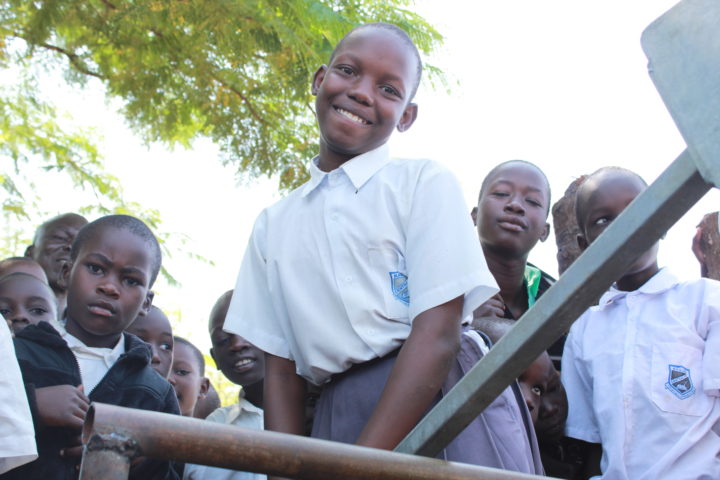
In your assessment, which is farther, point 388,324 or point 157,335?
point 157,335

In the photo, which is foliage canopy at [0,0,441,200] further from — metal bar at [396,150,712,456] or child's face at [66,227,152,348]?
metal bar at [396,150,712,456]

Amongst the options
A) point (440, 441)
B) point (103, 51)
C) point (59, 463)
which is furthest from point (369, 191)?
point (103, 51)

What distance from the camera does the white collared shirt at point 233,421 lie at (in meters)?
3.35

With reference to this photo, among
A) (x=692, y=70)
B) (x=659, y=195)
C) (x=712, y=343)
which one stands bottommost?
(x=712, y=343)

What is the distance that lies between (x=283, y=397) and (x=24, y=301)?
1.90 meters

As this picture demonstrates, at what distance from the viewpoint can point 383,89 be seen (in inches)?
87.3

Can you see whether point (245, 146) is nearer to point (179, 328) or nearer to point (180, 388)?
point (180, 388)

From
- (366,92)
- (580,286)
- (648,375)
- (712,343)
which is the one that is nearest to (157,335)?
(366,92)

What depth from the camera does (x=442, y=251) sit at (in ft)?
6.26

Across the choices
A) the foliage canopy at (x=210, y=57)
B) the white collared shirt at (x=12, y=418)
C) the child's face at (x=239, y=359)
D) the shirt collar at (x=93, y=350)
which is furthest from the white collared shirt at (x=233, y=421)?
the foliage canopy at (x=210, y=57)

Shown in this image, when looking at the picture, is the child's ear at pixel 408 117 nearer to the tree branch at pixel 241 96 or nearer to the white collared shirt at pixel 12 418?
the white collared shirt at pixel 12 418

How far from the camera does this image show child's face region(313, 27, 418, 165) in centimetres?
220

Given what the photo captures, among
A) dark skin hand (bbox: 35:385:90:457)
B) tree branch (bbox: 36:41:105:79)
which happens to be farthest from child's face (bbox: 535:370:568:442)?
tree branch (bbox: 36:41:105:79)

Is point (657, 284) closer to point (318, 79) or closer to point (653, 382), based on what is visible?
point (653, 382)
